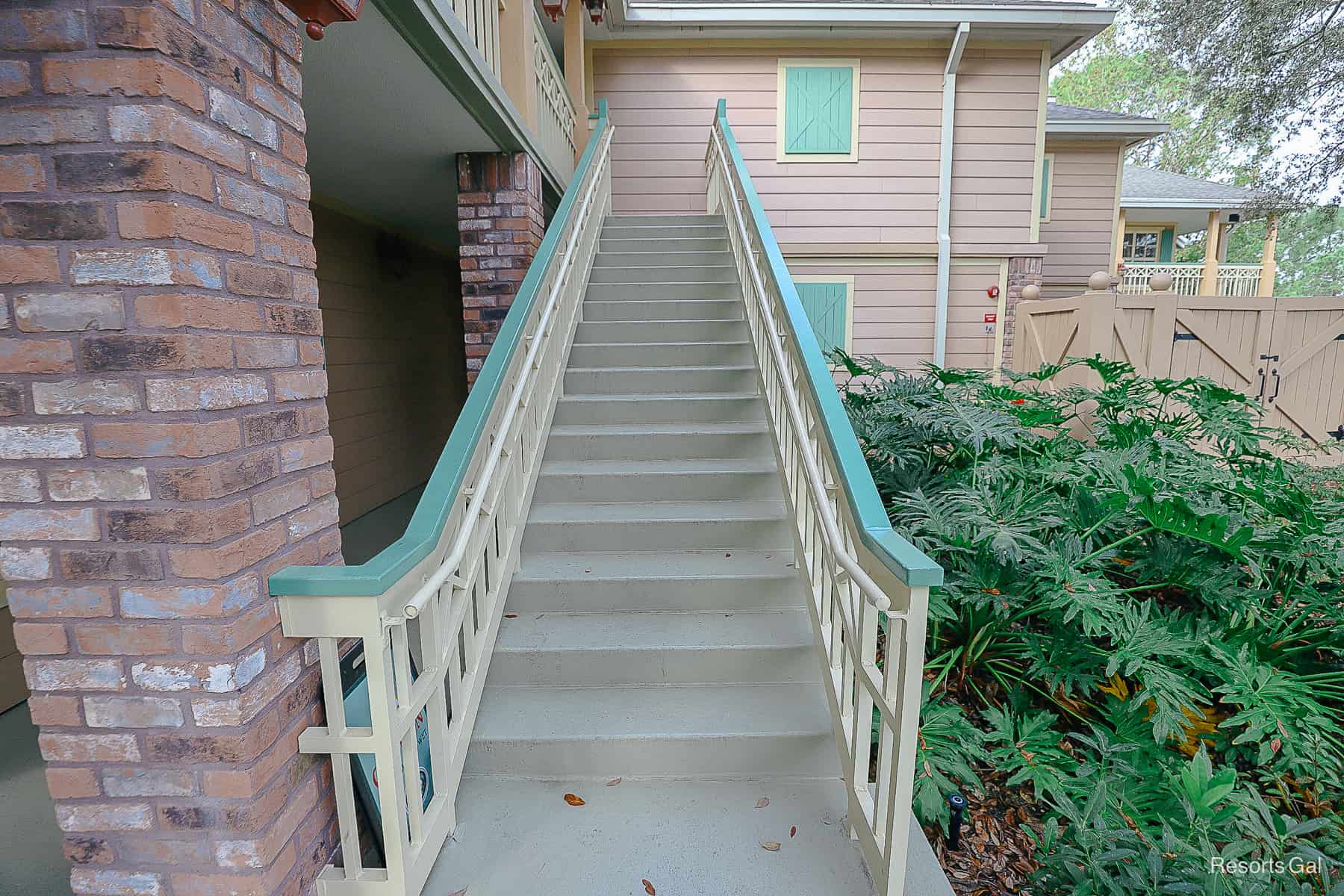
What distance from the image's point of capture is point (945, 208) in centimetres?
685

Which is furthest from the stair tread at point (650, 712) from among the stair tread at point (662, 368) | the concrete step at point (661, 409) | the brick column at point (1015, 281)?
the brick column at point (1015, 281)

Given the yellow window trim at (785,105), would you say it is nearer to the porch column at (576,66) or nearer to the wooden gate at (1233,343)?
the porch column at (576,66)

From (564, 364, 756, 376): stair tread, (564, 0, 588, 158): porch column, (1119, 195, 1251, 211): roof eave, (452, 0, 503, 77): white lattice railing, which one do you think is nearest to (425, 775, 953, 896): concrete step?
(564, 364, 756, 376): stair tread

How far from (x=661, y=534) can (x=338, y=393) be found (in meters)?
3.51

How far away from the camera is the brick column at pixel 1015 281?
22.9 ft

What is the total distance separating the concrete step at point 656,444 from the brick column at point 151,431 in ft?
6.35

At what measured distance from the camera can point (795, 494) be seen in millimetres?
2703

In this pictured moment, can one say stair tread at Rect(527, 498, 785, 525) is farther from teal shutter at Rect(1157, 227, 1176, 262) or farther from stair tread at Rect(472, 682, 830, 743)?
teal shutter at Rect(1157, 227, 1176, 262)

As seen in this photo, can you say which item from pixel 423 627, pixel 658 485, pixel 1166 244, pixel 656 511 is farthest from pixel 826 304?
pixel 1166 244

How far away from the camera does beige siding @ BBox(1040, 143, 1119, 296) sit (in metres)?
8.69

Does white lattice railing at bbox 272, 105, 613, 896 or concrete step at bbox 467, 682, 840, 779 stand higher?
white lattice railing at bbox 272, 105, 613, 896

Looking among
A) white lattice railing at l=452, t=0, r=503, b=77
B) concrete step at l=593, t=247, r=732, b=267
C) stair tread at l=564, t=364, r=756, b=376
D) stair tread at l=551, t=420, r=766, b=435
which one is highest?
white lattice railing at l=452, t=0, r=503, b=77

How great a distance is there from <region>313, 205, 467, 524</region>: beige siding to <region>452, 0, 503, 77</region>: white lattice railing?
1.79m

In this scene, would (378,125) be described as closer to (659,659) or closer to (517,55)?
(517,55)
